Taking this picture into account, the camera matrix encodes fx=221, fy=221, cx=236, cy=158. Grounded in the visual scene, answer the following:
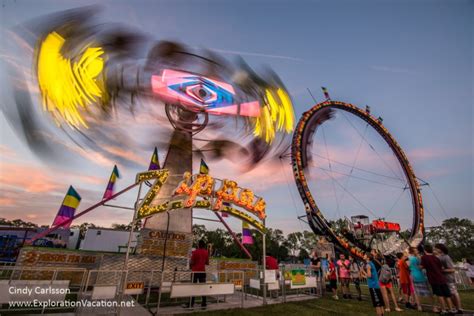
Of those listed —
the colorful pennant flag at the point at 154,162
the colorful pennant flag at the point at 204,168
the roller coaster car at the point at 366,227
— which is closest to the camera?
the colorful pennant flag at the point at 154,162

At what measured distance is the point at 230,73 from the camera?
18297mm

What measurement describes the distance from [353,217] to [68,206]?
124 ft

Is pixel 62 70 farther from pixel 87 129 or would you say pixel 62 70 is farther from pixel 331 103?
pixel 331 103

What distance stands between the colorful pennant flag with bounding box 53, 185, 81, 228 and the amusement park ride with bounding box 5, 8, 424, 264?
0.33 meters

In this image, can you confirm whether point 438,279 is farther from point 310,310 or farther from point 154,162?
point 154,162

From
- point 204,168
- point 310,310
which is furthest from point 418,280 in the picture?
point 204,168

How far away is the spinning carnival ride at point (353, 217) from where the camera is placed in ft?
89.7

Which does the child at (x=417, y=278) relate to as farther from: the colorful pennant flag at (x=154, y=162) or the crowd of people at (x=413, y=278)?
the colorful pennant flag at (x=154, y=162)

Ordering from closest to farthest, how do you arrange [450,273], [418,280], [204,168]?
[450,273] < [418,280] < [204,168]

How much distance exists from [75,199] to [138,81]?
896 cm

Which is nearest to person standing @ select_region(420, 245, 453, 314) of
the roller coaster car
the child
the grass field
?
the grass field

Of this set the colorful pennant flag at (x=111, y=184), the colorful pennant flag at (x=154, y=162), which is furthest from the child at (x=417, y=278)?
the colorful pennant flag at (x=111, y=184)

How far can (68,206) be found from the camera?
13.1 m

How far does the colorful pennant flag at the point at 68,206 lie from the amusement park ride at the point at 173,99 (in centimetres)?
33
